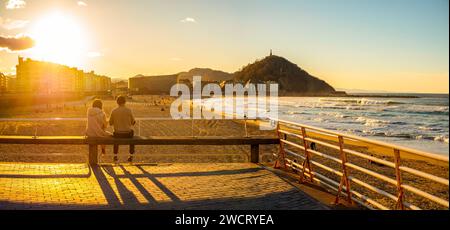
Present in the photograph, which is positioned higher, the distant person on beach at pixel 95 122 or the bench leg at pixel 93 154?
the distant person on beach at pixel 95 122

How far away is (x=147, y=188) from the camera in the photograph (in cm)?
642

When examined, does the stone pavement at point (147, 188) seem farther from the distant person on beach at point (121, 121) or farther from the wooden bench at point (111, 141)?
the distant person on beach at point (121, 121)

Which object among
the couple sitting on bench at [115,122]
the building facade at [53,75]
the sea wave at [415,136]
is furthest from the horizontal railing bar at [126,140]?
the building facade at [53,75]

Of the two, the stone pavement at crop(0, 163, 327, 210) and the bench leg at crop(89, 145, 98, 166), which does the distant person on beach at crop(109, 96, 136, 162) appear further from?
the stone pavement at crop(0, 163, 327, 210)

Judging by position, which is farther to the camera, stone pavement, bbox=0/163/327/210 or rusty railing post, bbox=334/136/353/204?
rusty railing post, bbox=334/136/353/204

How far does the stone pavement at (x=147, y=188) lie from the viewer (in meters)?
5.50

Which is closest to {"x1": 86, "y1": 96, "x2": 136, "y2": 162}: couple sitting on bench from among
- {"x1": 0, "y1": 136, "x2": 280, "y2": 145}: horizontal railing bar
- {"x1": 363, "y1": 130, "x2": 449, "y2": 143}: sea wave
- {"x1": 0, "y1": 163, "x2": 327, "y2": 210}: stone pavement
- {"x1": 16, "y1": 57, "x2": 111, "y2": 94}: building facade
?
{"x1": 0, "y1": 136, "x2": 280, "y2": 145}: horizontal railing bar

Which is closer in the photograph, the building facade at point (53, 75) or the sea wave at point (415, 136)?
the sea wave at point (415, 136)

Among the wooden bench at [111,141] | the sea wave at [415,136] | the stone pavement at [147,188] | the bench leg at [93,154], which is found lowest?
the sea wave at [415,136]

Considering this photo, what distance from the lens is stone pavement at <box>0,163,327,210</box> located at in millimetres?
5500

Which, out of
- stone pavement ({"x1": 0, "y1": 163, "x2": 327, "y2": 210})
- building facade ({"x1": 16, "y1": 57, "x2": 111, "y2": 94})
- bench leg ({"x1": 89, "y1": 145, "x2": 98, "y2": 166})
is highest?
building facade ({"x1": 16, "y1": 57, "x2": 111, "y2": 94})
